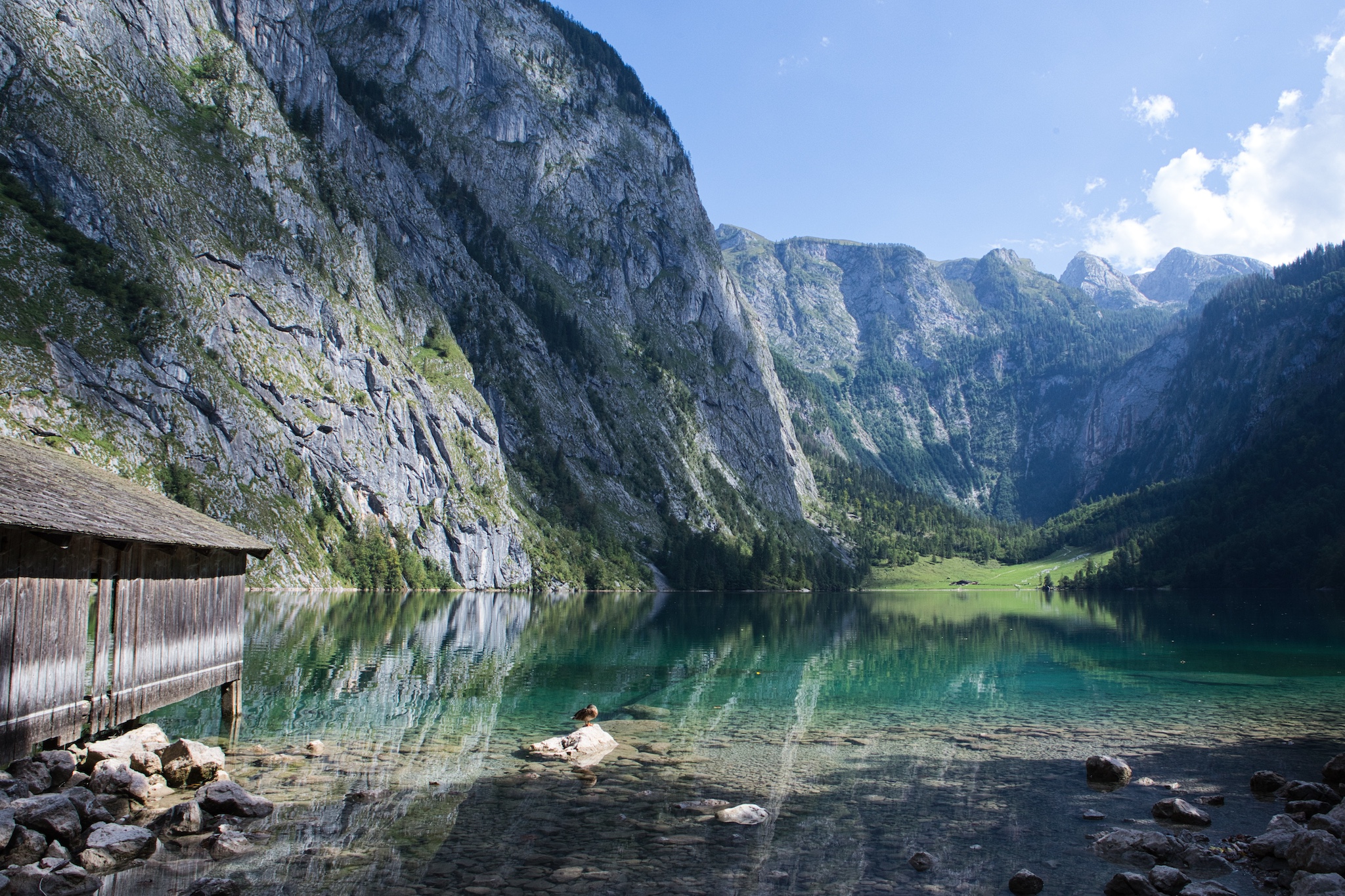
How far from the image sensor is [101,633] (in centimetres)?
2177

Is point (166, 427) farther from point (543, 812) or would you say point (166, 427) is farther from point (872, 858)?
point (872, 858)

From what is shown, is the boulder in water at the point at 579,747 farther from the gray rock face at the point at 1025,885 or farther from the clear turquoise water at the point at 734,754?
the gray rock face at the point at 1025,885

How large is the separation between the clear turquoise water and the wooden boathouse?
3621 millimetres

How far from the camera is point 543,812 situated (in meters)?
19.5

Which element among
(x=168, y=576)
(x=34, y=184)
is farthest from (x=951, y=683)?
(x=34, y=184)

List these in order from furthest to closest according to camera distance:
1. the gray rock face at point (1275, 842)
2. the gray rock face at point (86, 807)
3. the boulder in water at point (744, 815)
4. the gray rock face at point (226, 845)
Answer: the boulder in water at point (744, 815) < the gray rock face at point (86, 807) < the gray rock face at point (1275, 842) < the gray rock face at point (226, 845)

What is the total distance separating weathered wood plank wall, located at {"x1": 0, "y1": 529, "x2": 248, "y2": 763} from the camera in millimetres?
18219

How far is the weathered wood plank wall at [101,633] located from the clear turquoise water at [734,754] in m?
3.36

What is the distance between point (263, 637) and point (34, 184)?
102347 mm

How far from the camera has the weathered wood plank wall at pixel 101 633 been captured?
1822 centimetres

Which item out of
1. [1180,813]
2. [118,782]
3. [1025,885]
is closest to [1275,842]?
[1180,813]

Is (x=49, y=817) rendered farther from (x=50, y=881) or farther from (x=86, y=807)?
(x=50, y=881)

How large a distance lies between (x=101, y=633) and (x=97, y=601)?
1080 millimetres

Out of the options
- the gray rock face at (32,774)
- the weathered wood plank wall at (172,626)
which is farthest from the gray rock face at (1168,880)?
the weathered wood plank wall at (172,626)
